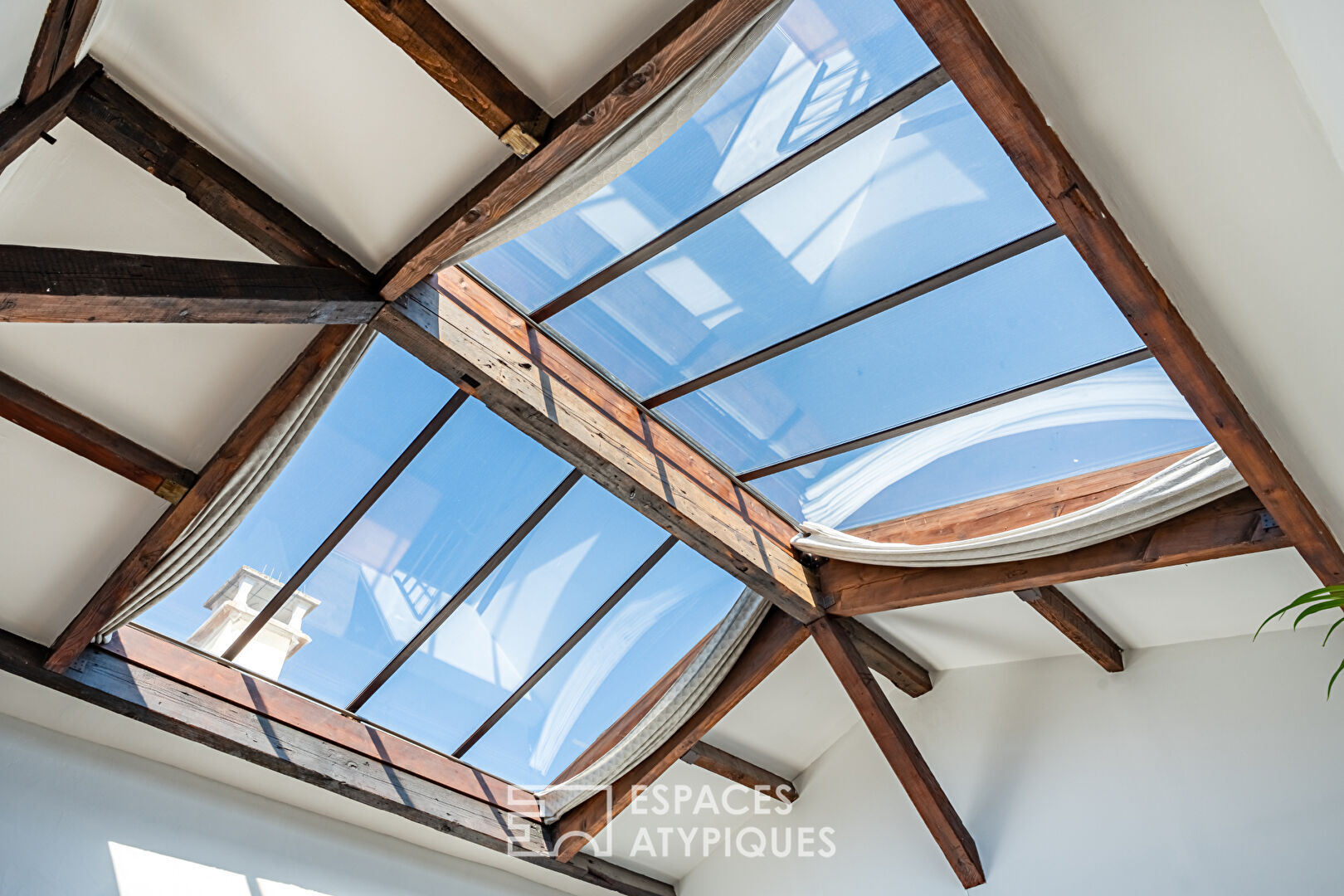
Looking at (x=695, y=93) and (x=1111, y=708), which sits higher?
(x=695, y=93)

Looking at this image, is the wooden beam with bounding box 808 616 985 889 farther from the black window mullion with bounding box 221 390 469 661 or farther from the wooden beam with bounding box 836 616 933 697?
the black window mullion with bounding box 221 390 469 661

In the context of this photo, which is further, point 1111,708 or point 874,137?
point 1111,708

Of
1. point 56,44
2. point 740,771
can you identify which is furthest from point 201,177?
point 740,771

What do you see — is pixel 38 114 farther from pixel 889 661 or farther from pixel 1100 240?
pixel 889 661

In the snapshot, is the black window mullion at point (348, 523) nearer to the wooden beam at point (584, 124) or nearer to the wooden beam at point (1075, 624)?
the wooden beam at point (584, 124)

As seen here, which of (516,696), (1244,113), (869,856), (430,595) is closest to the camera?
(1244,113)

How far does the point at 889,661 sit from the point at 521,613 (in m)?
1.72

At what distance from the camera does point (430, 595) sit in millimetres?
3781

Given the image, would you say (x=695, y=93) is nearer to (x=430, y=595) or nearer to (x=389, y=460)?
(x=389, y=460)

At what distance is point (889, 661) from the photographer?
14.8 ft

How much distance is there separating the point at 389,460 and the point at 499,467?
393 millimetres

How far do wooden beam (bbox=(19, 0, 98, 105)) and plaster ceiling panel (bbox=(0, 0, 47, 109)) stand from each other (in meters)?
0.03

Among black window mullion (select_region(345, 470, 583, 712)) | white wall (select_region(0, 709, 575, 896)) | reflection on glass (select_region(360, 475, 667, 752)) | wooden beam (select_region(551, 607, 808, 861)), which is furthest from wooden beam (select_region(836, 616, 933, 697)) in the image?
white wall (select_region(0, 709, 575, 896))

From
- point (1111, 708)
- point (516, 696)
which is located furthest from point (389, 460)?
point (1111, 708)
